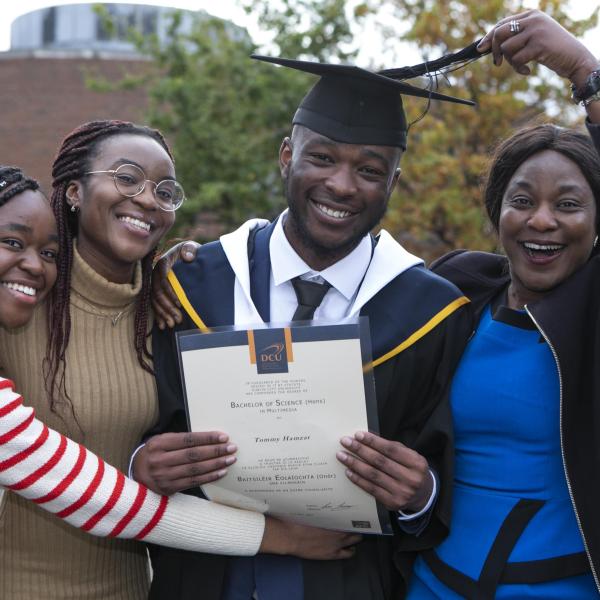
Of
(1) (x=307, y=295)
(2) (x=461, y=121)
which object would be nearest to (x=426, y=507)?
(1) (x=307, y=295)

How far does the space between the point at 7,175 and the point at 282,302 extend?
2.99 feet

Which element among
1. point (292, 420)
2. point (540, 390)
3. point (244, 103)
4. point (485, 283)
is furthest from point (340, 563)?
point (244, 103)

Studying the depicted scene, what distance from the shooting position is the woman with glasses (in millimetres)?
2484

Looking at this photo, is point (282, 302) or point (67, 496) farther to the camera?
point (282, 302)

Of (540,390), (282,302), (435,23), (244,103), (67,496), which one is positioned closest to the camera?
(67,496)

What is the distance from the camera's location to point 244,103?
13.4 metres

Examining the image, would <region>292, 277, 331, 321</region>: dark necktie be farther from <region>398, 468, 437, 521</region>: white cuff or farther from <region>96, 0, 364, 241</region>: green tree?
<region>96, 0, 364, 241</region>: green tree

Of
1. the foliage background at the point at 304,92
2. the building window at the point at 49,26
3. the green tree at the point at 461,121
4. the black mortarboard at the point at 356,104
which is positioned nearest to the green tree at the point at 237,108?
the foliage background at the point at 304,92

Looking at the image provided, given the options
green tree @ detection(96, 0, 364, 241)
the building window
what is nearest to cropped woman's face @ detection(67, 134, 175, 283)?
green tree @ detection(96, 0, 364, 241)

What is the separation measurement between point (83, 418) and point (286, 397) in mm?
625

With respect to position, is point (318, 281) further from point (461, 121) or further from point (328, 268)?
point (461, 121)

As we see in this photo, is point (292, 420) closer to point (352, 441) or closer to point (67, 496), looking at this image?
point (352, 441)

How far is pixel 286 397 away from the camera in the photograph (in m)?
2.34

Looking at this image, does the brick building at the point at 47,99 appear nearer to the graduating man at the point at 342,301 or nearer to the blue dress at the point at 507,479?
the graduating man at the point at 342,301
